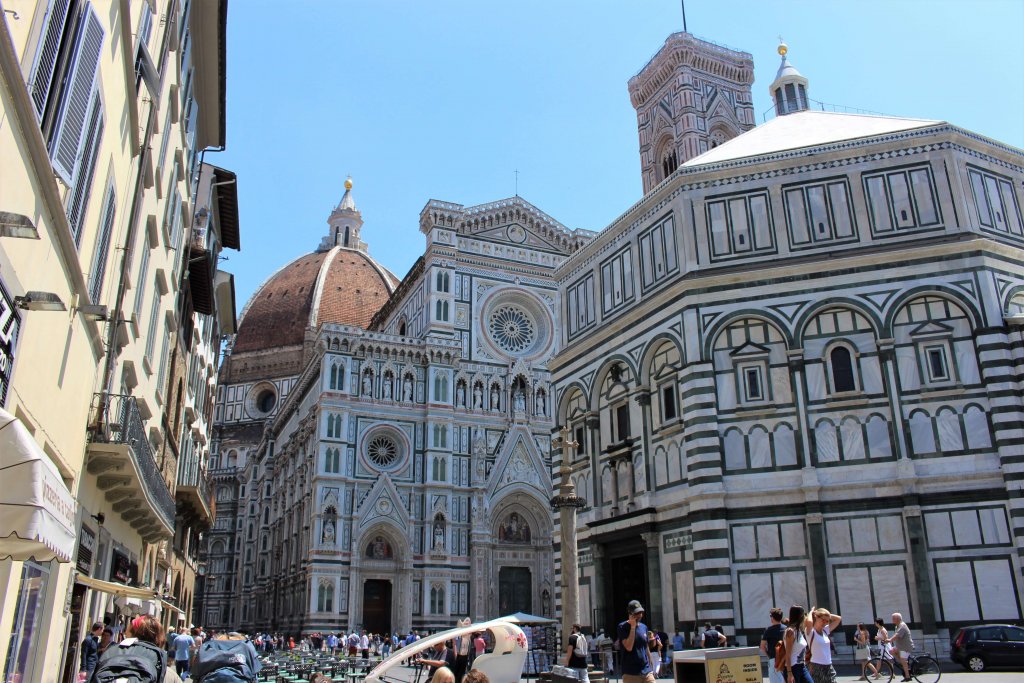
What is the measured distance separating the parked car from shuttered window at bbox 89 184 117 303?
16.1 m

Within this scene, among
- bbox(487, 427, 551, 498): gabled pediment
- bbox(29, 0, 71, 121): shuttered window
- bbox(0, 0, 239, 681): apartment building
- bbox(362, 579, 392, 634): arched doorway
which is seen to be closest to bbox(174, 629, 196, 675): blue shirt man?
bbox(0, 0, 239, 681): apartment building

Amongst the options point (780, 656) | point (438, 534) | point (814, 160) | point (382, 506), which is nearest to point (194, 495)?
point (382, 506)

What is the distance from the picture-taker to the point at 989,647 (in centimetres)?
1555

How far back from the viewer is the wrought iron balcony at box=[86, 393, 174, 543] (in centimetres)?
1250

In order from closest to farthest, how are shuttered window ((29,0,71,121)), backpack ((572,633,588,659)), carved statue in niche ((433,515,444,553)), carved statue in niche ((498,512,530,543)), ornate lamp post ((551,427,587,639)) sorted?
1. shuttered window ((29,0,71,121))
2. backpack ((572,633,588,659))
3. ornate lamp post ((551,427,587,639))
4. carved statue in niche ((433,515,444,553))
5. carved statue in niche ((498,512,530,543))

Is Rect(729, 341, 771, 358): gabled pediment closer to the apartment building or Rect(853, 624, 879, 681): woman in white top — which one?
Rect(853, 624, 879, 681): woman in white top

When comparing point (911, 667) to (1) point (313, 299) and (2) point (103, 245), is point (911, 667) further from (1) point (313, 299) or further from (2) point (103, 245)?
(1) point (313, 299)

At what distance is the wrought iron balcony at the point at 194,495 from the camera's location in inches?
1017

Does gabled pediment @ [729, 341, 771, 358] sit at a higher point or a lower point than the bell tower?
lower

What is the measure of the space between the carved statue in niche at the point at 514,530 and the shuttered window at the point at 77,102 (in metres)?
41.0

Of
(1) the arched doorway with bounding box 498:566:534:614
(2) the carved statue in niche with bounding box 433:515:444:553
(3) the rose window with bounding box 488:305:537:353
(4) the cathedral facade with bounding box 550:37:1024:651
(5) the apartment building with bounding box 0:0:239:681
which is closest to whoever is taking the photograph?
(5) the apartment building with bounding box 0:0:239:681

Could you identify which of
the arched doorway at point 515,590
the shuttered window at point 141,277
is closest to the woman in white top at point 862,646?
the shuttered window at point 141,277

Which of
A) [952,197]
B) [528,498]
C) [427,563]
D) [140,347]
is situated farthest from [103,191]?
[528,498]

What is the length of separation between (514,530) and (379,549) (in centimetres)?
803
